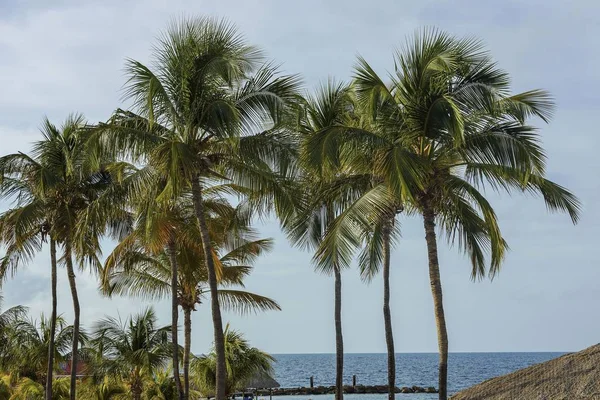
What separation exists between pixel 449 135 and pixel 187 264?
11990mm

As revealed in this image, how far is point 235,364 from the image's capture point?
29.8 m

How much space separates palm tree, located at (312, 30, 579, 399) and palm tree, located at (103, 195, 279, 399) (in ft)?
22.2

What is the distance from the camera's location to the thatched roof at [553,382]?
1420cm

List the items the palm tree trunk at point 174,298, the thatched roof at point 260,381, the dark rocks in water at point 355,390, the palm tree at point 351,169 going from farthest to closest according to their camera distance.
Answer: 1. the dark rocks in water at point 355,390
2. the thatched roof at point 260,381
3. the palm tree trunk at point 174,298
4. the palm tree at point 351,169

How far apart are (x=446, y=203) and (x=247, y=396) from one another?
1826 cm

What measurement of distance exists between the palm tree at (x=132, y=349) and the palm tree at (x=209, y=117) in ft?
35.6

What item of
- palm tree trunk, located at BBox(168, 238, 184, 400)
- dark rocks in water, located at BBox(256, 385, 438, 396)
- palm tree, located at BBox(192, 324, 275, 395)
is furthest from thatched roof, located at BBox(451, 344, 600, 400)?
dark rocks in water, located at BBox(256, 385, 438, 396)

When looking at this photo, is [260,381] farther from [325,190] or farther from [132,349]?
[325,190]

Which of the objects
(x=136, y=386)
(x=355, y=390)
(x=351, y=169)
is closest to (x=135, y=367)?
(x=136, y=386)

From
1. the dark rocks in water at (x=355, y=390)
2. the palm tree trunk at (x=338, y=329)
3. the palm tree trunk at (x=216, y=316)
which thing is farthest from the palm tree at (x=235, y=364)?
the dark rocks in water at (x=355, y=390)

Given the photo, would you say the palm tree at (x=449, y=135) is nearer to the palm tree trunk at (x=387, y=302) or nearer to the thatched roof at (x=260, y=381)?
the palm tree trunk at (x=387, y=302)

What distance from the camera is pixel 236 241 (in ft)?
88.4

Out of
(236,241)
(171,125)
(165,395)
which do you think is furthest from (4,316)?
(171,125)

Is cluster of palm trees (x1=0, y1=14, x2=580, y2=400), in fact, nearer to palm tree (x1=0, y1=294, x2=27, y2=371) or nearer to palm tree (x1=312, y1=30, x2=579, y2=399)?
palm tree (x1=312, y1=30, x2=579, y2=399)
